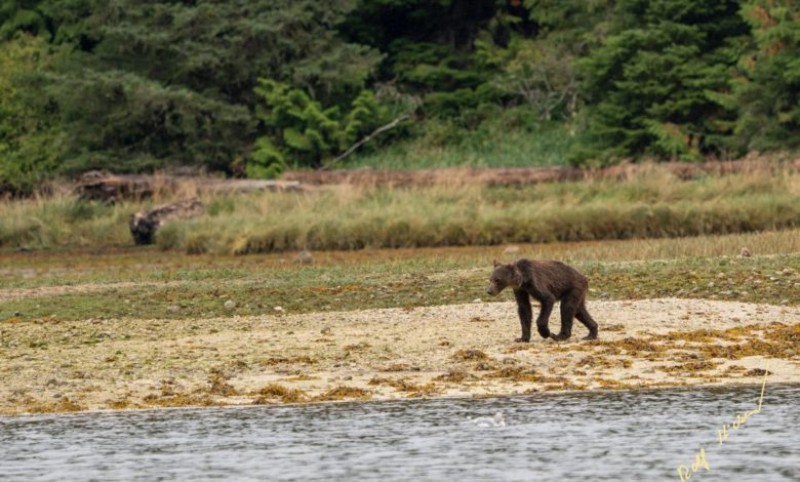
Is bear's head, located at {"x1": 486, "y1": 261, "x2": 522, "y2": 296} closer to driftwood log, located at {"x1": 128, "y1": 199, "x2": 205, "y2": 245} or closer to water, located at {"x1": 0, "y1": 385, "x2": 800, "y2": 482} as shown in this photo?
water, located at {"x1": 0, "y1": 385, "x2": 800, "y2": 482}

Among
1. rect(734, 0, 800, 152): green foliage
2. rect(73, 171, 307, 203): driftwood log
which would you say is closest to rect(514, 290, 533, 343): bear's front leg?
rect(73, 171, 307, 203): driftwood log

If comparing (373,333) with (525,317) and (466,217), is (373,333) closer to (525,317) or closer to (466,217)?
(525,317)

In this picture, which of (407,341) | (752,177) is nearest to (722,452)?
(407,341)

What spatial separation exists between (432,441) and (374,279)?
987 centimetres

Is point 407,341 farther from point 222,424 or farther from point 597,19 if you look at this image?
point 597,19

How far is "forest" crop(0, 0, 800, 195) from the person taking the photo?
41125mm

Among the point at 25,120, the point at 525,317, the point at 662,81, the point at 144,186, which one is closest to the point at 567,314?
the point at 525,317

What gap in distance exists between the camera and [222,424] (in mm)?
12758

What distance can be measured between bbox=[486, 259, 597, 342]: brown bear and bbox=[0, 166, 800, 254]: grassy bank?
1299 centimetres

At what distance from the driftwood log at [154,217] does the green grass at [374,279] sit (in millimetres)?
3999

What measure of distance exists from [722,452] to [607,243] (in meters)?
16.4

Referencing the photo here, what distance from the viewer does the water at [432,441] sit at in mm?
11000

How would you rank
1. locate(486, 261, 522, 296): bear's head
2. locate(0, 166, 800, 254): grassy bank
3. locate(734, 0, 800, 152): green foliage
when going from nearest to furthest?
locate(486, 261, 522, 296): bear's head → locate(0, 166, 800, 254): grassy bank → locate(734, 0, 800, 152): green foliage

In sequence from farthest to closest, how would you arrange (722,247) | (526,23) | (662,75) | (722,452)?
1. (526,23)
2. (662,75)
3. (722,247)
4. (722,452)
